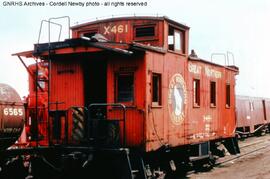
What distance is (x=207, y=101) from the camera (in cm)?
1429

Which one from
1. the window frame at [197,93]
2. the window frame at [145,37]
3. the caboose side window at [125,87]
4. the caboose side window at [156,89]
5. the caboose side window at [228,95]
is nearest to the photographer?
the caboose side window at [125,87]

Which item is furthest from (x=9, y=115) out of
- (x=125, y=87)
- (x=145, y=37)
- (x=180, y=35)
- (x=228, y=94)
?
(x=228, y=94)

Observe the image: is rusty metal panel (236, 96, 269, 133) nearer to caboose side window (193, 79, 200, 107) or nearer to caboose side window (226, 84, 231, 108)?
caboose side window (226, 84, 231, 108)

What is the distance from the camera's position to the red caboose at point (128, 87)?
33.2 ft

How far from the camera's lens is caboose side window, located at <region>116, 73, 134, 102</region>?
1048 centimetres

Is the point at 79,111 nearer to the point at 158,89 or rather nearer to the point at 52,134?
the point at 52,134

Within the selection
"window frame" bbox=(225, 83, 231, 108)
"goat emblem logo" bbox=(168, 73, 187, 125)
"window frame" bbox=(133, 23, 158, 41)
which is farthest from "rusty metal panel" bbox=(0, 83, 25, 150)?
"window frame" bbox=(225, 83, 231, 108)

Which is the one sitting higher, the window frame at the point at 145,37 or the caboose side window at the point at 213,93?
the window frame at the point at 145,37

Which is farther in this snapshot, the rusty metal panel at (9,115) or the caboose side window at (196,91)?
the caboose side window at (196,91)

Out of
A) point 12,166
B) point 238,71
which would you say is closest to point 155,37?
point 12,166

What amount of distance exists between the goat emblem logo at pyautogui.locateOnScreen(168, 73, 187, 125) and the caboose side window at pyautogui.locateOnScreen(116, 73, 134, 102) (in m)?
1.40

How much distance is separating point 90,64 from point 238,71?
8.49m

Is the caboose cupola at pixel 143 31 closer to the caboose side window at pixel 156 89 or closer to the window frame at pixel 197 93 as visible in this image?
the caboose side window at pixel 156 89

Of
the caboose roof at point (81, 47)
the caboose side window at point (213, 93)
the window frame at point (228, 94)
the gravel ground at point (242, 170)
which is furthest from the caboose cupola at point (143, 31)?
the window frame at point (228, 94)
